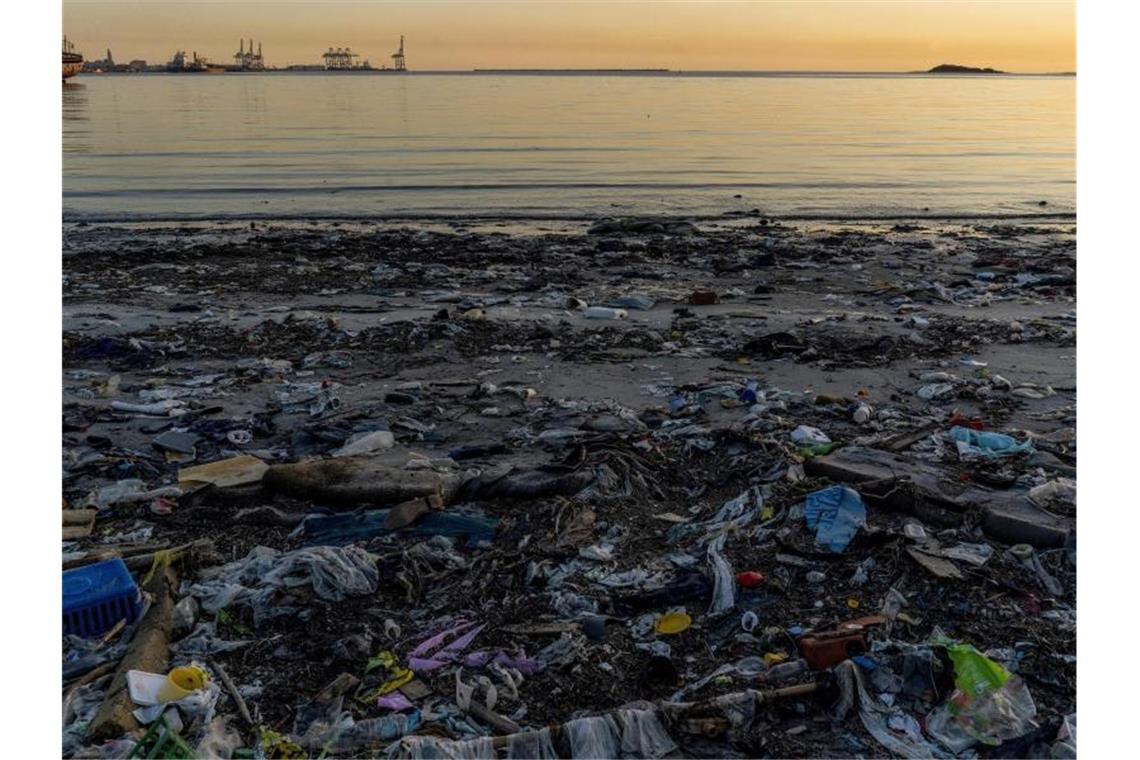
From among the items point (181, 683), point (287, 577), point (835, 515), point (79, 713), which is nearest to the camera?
point (79, 713)

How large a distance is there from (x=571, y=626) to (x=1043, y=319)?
7615 mm

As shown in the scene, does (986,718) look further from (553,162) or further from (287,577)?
(553,162)

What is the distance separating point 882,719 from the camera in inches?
140

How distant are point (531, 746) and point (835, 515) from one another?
222 centimetres

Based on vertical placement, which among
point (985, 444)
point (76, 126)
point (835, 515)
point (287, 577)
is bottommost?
point (287, 577)

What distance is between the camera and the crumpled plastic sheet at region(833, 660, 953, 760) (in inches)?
134

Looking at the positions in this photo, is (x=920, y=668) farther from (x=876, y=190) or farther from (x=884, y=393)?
(x=876, y=190)

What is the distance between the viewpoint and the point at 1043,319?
9820 millimetres

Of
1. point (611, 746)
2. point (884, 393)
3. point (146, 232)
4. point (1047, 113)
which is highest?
point (1047, 113)

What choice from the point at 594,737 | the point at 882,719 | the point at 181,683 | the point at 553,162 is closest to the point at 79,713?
the point at 181,683

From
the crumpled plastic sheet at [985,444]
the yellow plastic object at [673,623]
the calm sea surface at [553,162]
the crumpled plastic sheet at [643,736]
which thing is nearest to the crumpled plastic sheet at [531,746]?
the crumpled plastic sheet at [643,736]

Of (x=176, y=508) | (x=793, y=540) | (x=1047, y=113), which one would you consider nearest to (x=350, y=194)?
(x=176, y=508)

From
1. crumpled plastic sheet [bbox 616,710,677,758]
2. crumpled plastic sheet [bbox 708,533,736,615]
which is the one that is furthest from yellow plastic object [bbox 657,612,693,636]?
crumpled plastic sheet [bbox 616,710,677,758]

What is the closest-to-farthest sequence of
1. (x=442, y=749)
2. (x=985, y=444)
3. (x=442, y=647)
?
(x=442, y=749)
(x=442, y=647)
(x=985, y=444)
